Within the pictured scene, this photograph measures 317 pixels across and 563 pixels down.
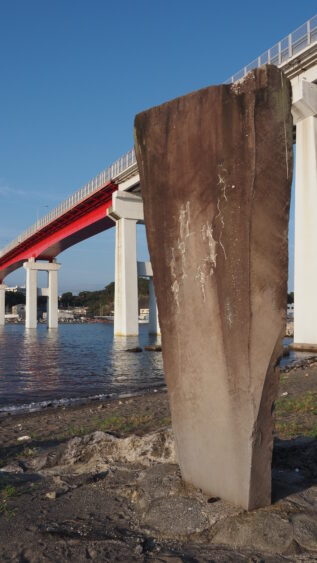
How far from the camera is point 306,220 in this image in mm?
22406

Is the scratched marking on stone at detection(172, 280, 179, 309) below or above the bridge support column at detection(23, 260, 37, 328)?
below

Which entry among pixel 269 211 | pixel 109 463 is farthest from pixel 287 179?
pixel 109 463

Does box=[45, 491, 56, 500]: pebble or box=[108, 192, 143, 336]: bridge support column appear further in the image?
box=[108, 192, 143, 336]: bridge support column

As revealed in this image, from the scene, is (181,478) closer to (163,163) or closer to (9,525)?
(9,525)

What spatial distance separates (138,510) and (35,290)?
62819 mm

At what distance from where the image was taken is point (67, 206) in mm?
43969

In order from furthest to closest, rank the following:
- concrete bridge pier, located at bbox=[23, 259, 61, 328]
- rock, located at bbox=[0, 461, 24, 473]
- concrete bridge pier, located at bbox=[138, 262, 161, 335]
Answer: concrete bridge pier, located at bbox=[23, 259, 61, 328]
concrete bridge pier, located at bbox=[138, 262, 161, 335]
rock, located at bbox=[0, 461, 24, 473]

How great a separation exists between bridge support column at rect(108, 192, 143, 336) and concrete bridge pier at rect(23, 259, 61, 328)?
994 inches

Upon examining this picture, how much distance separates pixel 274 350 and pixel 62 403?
32.1ft

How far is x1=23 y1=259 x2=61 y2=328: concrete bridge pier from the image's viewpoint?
61.7 meters

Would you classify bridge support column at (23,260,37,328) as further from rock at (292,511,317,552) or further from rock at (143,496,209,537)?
rock at (292,511,317,552)

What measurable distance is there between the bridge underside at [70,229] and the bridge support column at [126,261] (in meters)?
1.74

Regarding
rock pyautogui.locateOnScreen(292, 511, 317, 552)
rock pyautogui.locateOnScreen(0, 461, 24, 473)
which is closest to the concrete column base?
rock pyautogui.locateOnScreen(0, 461, 24, 473)

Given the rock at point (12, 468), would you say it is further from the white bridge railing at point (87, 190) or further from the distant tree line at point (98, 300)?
the distant tree line at point (98, 300)
